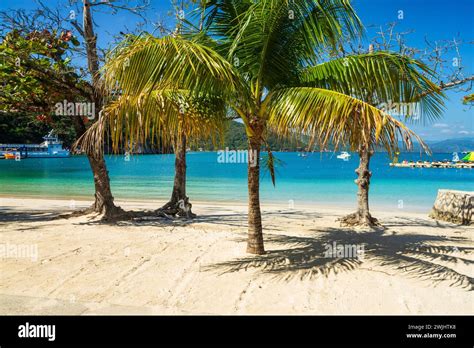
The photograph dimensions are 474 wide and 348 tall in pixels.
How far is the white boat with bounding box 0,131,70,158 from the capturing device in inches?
3417

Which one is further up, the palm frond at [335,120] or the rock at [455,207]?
the palm frond at [335,120]

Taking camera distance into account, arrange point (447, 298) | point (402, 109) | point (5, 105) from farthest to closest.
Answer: point (5, 105) < point (402, 109) < point (447, 298)

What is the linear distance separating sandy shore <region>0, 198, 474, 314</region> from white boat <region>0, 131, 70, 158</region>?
265ft

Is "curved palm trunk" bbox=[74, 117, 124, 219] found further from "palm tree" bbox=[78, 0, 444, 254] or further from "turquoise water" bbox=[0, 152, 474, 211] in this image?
"palm tree" bbox=[78, 0, 444, 254]

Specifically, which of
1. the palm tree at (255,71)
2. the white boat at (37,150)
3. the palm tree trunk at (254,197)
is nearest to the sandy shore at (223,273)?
the palm tree trunk at (254,197)

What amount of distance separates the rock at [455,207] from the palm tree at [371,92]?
281 inches

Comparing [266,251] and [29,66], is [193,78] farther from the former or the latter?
[29,66]

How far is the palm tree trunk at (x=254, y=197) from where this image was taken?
6477 mm

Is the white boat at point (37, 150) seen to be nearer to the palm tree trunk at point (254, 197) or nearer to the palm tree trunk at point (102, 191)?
the palm tree trunk at point (102, 191)

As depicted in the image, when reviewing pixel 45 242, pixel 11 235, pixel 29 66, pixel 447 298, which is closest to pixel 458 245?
pixel 447 298

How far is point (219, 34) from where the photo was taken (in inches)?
263

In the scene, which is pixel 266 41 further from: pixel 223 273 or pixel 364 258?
pixel 364 258

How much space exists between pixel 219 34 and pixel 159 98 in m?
1.66

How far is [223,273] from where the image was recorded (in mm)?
5840
